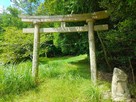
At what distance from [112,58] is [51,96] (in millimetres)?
2476

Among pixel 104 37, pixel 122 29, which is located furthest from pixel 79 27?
pixel 122 29

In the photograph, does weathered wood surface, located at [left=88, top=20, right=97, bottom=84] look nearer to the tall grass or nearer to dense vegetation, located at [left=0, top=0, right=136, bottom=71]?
dense vegetation, located at [left=0, top=0, right=136, bottom=71]

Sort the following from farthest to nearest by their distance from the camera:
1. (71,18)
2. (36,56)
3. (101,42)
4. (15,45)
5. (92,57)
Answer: (15,45), (101,42), (36,56), (71,18), (92,57)

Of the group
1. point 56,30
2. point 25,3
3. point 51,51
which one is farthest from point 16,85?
point 25,3

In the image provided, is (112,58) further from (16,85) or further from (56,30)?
(16,85)

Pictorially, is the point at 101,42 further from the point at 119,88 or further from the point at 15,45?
the point at 15,45

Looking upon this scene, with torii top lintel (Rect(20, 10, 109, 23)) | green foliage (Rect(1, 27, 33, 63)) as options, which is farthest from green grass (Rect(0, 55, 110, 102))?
green foliage (Rect(1, 27, 33, 63))

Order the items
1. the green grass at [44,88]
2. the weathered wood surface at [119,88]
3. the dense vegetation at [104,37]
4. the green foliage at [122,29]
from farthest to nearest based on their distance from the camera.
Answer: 1. the green grass at [44,88]
2. the weathered wood surface at [119,88]
3. the dense vegetation at [104,37]
4. the green foliage at [122,29]

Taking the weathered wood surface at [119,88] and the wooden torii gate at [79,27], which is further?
the wooden torii gate at [79,27]

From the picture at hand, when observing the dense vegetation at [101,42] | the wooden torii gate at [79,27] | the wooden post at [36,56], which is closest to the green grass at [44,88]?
the dense vegetation at [101,42]

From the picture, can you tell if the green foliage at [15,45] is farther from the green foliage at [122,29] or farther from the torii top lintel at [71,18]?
the green foliage at [122,29]

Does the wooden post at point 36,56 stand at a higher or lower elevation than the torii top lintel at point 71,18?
lower

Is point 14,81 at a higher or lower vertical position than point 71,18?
lower

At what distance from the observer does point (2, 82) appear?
5.06m
